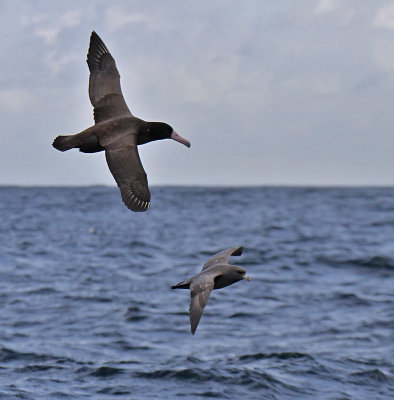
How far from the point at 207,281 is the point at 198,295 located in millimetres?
458

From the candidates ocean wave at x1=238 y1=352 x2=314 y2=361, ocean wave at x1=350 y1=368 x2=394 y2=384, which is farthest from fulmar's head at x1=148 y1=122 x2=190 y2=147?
ocean wave at x1=238 y1=352 x2=314 y2=361

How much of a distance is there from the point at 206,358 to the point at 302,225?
44786mm

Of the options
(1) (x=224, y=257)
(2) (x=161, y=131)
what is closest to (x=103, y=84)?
(2) (x=161, y=131)

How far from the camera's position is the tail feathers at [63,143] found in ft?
32.6

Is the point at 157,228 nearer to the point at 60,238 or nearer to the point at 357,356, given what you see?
the point at 60,238

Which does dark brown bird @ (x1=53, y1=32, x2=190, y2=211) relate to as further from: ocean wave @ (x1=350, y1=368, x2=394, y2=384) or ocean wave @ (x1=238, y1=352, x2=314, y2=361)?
ocean wave @ (x1=238, y1=352, x2=314, y2=361)

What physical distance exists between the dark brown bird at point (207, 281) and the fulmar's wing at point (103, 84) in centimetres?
219

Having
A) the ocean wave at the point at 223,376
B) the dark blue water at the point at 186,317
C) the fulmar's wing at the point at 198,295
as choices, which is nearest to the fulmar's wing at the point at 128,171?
the fulmar's wing at the point at 198,295

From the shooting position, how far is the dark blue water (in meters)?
20.3

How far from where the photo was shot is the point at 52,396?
18.7 metres

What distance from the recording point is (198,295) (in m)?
9.90

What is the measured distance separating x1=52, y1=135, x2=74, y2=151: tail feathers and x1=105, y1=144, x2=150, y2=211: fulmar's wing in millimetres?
430

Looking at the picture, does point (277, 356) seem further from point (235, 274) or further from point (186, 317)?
point (235, 274)

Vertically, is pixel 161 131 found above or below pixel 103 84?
below
